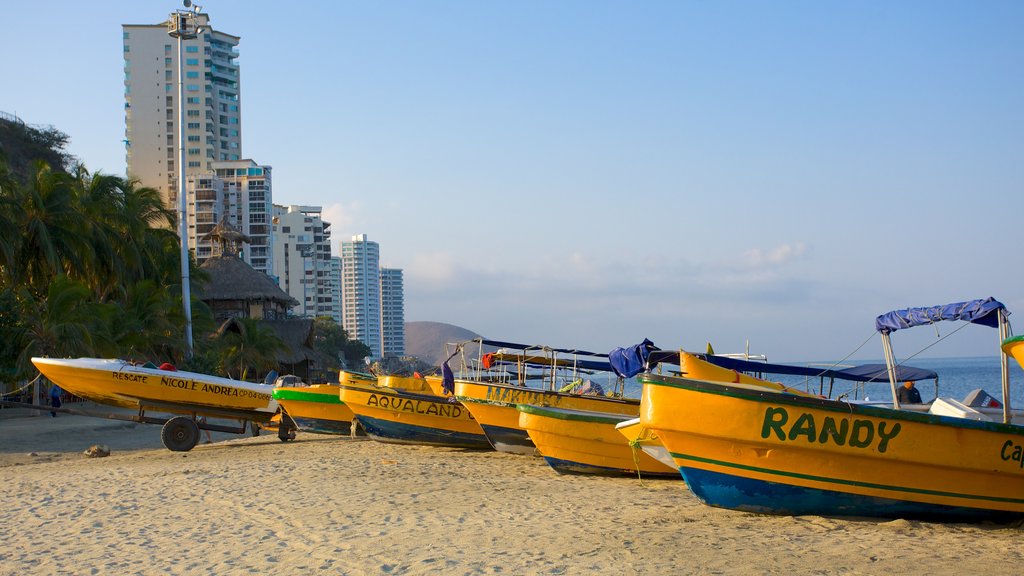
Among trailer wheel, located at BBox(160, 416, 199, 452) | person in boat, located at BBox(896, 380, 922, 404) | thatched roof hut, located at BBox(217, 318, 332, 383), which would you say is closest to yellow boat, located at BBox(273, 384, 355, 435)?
trailer wheel, located at BBox(160, 416, 199, 452)

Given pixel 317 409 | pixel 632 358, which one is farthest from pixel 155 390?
pixel 632 358

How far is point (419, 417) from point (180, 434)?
434cm

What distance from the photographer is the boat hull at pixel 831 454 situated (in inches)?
333

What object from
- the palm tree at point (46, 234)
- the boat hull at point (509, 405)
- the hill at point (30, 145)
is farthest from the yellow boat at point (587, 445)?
the hill at point (30, 145)

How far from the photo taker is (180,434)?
1703 centimetres

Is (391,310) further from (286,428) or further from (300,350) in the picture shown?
(286,428)

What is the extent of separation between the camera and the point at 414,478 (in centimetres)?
1258

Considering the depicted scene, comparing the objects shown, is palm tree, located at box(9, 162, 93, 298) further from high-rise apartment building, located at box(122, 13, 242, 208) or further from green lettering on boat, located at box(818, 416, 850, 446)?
high-rise apartment building, located at box(122, 13, 242, 208)

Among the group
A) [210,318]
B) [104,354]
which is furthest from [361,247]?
[104,354]

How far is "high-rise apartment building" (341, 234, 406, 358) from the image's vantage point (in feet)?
597

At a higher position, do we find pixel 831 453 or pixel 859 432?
pixel 859 432

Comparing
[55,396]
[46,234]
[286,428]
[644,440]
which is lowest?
[286,428]

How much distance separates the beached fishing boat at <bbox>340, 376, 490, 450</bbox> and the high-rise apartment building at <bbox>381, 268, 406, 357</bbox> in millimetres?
175838

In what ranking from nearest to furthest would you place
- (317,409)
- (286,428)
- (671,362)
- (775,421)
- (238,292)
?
1. (775,421)
2. (671,362)
3. (286,428)
4. (317,409)
5. (238,292)
